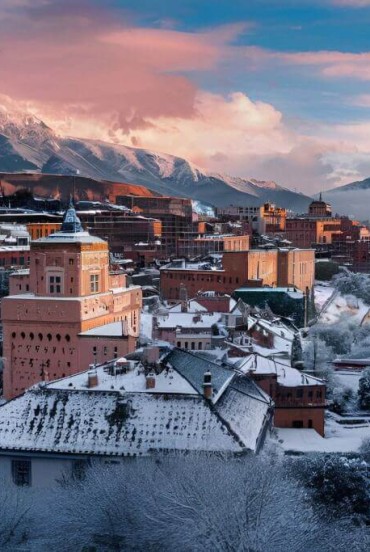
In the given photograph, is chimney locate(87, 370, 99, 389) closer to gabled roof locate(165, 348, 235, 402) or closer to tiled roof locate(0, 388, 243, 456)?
tiled roof locate(0, 388, 243, 456)

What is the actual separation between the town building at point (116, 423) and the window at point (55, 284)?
12480 millimetres

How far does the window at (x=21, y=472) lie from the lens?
23469mm

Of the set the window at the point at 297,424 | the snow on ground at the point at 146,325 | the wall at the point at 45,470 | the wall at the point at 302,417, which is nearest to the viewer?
the wall at the point at 45,470

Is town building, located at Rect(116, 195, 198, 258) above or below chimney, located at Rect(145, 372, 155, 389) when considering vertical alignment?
above

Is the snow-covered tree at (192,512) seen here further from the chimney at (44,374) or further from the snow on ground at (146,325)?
the snow on ground at (146,325)

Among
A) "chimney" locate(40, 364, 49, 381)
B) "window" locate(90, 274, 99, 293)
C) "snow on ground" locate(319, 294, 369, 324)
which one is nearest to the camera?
"chimney" locate(40, 364, 49, 381)

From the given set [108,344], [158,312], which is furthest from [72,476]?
[158,312]

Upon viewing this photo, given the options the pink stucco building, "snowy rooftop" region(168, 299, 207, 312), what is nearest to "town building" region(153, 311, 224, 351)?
"snowy rooftop" region(168, 299, 207, 312)

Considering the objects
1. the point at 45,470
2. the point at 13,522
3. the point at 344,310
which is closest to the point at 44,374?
the point at 45,470

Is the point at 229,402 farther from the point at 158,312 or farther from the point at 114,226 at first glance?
the point at 114,226

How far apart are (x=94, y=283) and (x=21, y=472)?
1650cm

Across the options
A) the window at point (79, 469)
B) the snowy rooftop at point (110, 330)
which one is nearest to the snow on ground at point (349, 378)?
the snowy rooftop at point (110, 330)

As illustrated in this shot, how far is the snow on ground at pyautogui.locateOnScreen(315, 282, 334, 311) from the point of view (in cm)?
8026

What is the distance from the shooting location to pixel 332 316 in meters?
74.4
